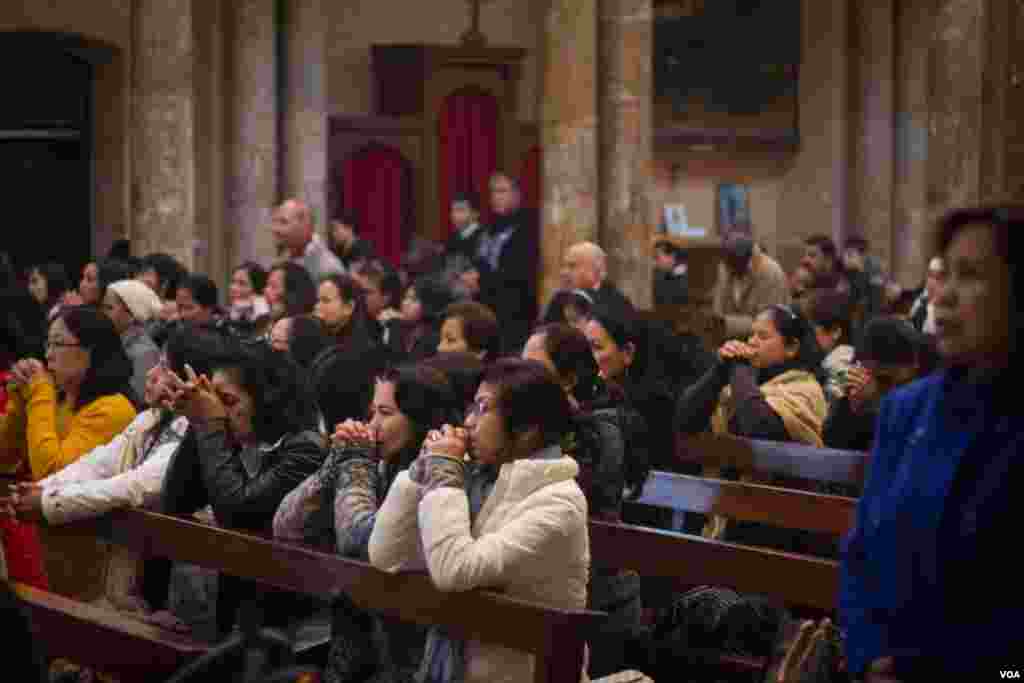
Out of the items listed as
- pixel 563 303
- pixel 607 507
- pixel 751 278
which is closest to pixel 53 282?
pixel 751 278

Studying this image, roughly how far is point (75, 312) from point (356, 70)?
1480 centimetres

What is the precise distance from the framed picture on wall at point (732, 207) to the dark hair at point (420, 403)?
19.3 m

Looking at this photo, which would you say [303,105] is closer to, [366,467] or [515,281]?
[515,281]

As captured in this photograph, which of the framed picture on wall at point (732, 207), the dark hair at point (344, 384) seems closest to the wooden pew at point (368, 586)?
the dark hair at point (344, 384)

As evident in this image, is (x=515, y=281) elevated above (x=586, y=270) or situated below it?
below

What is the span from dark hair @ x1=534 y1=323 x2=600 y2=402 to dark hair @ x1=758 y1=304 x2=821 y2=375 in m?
1.84

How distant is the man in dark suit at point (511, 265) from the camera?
1378 centimetres

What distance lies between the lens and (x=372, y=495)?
5.19 m

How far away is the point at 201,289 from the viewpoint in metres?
10.6

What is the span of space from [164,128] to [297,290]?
3821 millimetres

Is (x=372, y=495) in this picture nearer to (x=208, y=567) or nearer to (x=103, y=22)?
(x=208, y=567)

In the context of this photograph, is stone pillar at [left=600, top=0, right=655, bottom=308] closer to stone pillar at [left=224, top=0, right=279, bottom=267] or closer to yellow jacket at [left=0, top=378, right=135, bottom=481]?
stone pillar at [left=224, top=0, right=279, bottom=267]

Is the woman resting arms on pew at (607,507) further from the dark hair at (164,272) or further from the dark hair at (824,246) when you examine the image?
the dark hair at (824,246)

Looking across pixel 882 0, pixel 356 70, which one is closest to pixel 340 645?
pixel 356 70
